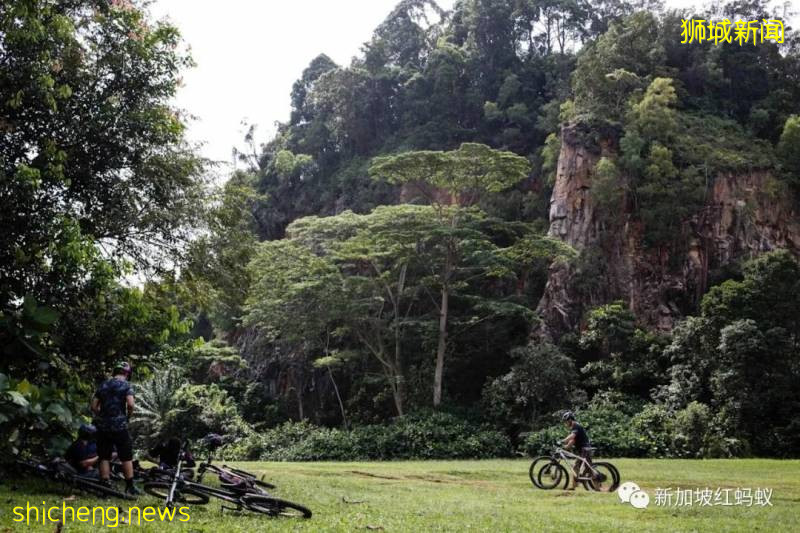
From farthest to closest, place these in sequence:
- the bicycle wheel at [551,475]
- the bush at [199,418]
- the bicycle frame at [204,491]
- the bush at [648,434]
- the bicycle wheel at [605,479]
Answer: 1. the bush at [199,418]
2. the bush at [648,434]
3. the bicycle wheel at [551,475]
4. the bicycle wheel at [605,479]
5. the bicycle frame at [204,491]

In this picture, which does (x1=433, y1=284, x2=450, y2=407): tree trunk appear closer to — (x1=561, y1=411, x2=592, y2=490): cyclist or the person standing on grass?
(x1=561, y1=411, x2=592, y2=490): cyclist

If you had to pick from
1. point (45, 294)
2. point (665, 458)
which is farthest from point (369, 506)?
point (665, 458)

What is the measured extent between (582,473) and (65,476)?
7476 millimetres

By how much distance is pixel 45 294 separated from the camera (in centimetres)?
912

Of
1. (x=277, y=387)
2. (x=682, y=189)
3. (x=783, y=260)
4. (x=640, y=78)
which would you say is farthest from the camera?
(x=277, y=387)

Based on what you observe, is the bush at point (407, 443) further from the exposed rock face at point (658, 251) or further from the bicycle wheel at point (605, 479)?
the bicycle wheel at point (605, 479)

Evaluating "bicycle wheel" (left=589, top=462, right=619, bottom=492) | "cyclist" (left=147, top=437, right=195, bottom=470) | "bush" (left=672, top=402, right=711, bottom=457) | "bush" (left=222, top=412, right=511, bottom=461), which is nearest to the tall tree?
"bush" (left=222, top=412, right=511, bottom=461)

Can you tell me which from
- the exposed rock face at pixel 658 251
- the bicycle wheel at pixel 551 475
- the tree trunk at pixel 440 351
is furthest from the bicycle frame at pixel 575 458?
the exposed rock face at pixel 658 251

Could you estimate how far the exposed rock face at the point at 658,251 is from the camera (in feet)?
79.0

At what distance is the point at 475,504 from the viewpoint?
29.4 feet

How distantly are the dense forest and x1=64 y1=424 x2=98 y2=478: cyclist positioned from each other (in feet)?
1.35

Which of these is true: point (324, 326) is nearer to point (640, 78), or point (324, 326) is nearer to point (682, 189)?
point (682, 189)

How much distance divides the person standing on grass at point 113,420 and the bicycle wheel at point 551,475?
6.68m

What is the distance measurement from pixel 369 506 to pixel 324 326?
16.6 metres
